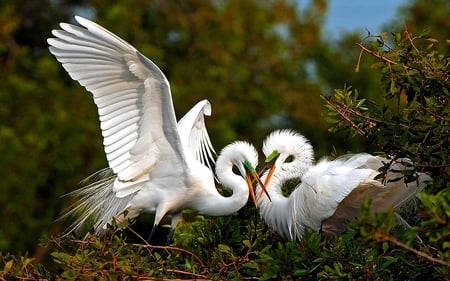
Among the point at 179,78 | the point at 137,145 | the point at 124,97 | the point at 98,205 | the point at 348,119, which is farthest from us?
the point at 179,78

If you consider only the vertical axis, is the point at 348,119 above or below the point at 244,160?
above

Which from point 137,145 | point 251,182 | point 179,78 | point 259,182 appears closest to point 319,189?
point 259,182

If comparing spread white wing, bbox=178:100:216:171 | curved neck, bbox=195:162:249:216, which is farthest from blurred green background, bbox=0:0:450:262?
curved neck, bbox=195:162:249:216

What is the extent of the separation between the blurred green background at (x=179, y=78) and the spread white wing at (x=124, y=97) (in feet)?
18.0

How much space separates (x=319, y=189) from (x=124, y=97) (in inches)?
40.4

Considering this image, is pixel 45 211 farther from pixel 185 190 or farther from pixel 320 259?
pixel 320 259

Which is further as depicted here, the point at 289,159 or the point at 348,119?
the point at 289,159

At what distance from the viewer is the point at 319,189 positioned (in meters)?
4.95

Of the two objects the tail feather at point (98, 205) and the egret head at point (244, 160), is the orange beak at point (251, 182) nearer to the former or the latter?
the egret head at point (244, 160)

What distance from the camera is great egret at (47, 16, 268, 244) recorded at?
5.02 metres

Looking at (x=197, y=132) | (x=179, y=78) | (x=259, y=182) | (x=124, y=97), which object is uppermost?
(x=124, y=97)

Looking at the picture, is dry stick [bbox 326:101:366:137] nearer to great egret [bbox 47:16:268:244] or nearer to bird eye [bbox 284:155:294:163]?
great egret [bbox 47:16:268:244]

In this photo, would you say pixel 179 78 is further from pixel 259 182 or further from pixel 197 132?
pixel 259 182

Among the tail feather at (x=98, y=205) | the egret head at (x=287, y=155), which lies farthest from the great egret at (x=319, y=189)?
the tail feather at (x=98, y=205)
